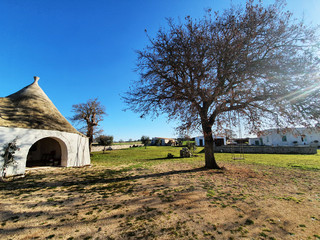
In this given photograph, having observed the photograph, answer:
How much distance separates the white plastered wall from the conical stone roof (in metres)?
0.42

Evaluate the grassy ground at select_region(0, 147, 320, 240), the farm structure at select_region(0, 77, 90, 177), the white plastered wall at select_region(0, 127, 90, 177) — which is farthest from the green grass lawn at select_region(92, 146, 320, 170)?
the grassy ground at select_region(0, 147, 320, 240)

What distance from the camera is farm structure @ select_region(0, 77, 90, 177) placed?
29.1 ft

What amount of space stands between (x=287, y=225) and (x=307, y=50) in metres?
9.24

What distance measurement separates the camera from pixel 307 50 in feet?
24.7

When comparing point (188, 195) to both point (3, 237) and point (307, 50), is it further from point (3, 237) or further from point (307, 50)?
point (307, 50)

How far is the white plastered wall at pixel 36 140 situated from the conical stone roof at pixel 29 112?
16.7 inches

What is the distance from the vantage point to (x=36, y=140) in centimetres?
1014

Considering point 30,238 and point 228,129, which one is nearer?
point 30,238

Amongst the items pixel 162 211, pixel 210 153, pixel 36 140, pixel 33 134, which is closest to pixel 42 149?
pixel 36 140

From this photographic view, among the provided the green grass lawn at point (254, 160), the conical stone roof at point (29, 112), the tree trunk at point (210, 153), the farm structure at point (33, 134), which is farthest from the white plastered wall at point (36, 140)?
the tree trunk at point (210, 153)

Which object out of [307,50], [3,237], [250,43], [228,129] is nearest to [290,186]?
[228,129]

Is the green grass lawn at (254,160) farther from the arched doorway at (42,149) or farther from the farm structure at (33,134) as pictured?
the arched doorway at (42,149)

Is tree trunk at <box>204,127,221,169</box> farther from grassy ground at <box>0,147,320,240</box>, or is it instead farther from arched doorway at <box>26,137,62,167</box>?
arched doorway at <box>26,137,62,167</box>

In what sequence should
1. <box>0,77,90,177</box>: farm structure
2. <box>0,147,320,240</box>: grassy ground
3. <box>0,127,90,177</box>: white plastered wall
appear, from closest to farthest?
<box>0,147,320,240</box>: grassy ground, <box>0,127,90,177</box>: white plastered wall, <box>0,77,90,177</box>: farm structure
